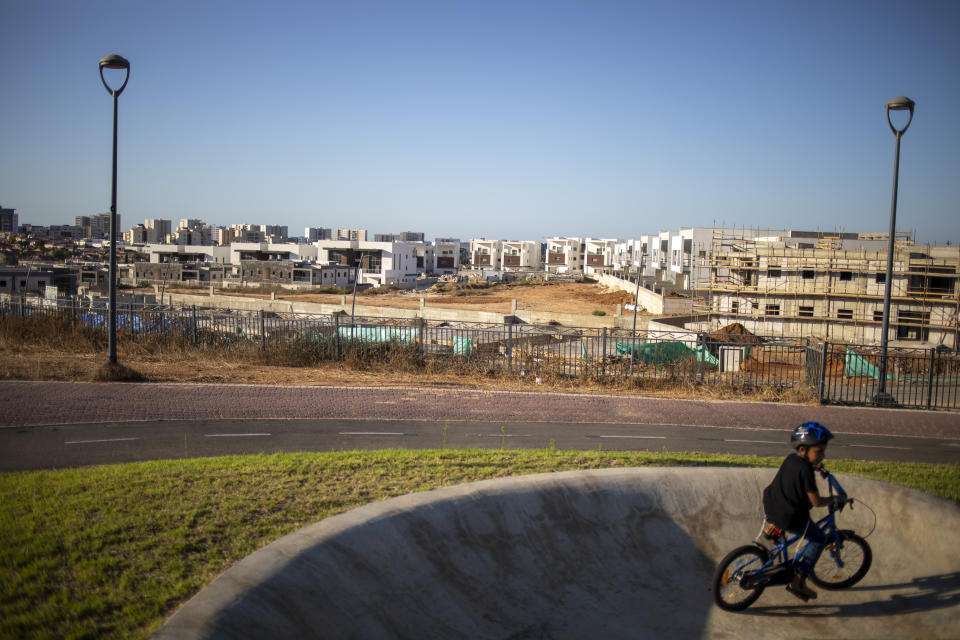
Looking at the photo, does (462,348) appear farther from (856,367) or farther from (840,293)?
(840,293)

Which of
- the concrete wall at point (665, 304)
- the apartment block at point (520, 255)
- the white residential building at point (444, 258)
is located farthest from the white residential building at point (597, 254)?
the concrete wall at point (665, 304)

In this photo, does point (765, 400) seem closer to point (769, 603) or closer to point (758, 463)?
point (758, 463)

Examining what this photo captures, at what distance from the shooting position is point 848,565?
600 centimetres

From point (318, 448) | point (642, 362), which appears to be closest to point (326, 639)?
point (318, 448)

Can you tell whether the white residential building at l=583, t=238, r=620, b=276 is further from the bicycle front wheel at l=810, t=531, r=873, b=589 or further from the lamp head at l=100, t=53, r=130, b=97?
the bicycle front wheel at l=810, t=531, r=873, b=589

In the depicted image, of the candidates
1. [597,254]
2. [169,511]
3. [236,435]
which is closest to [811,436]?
[169,511]

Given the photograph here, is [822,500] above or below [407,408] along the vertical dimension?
above

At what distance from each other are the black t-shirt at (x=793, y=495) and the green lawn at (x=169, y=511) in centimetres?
306

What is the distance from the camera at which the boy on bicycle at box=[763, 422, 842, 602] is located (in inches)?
213

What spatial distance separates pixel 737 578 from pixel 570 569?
1.40m

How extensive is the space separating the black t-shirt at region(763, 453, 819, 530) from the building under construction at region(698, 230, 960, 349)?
38.7 metres

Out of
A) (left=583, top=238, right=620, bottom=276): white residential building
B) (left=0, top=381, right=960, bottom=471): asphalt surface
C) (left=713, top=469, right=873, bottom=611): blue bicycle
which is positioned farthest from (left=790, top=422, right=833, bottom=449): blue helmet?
(left=583, top=238, right=620, bottom=276): white residential building

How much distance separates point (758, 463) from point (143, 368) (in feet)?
43.7

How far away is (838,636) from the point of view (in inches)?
216
